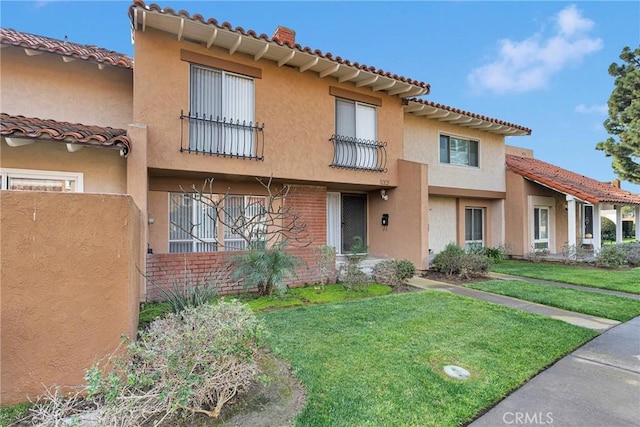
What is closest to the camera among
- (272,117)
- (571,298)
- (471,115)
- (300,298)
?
(300,298)

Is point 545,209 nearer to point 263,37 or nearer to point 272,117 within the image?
point 272,117

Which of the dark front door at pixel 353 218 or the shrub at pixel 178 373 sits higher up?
the dark front door at pixel 353 218

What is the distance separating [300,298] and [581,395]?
5913mm

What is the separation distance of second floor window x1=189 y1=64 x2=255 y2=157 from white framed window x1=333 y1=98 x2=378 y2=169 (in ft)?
11.0

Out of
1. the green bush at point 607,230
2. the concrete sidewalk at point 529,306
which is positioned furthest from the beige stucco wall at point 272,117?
the green bush at point 607,230

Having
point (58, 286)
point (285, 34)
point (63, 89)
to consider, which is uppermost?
point (285, 34)

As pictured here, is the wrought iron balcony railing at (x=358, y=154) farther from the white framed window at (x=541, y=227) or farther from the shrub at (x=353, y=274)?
the white framed window at (x=541, y=227)

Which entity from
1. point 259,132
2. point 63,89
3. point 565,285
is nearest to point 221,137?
point 259,132

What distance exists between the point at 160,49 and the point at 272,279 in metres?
6.90

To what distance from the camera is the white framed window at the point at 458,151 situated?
16.5m

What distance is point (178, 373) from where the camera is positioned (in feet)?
11.0

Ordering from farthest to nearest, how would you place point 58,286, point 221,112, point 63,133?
Answer: point 221,112, point 63,133, point 58,286

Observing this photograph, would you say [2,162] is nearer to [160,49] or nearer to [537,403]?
[160,49]

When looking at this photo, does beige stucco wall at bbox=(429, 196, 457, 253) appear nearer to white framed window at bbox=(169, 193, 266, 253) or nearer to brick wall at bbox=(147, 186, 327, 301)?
brick wall at bbox=(147, 186, 327, 301)
